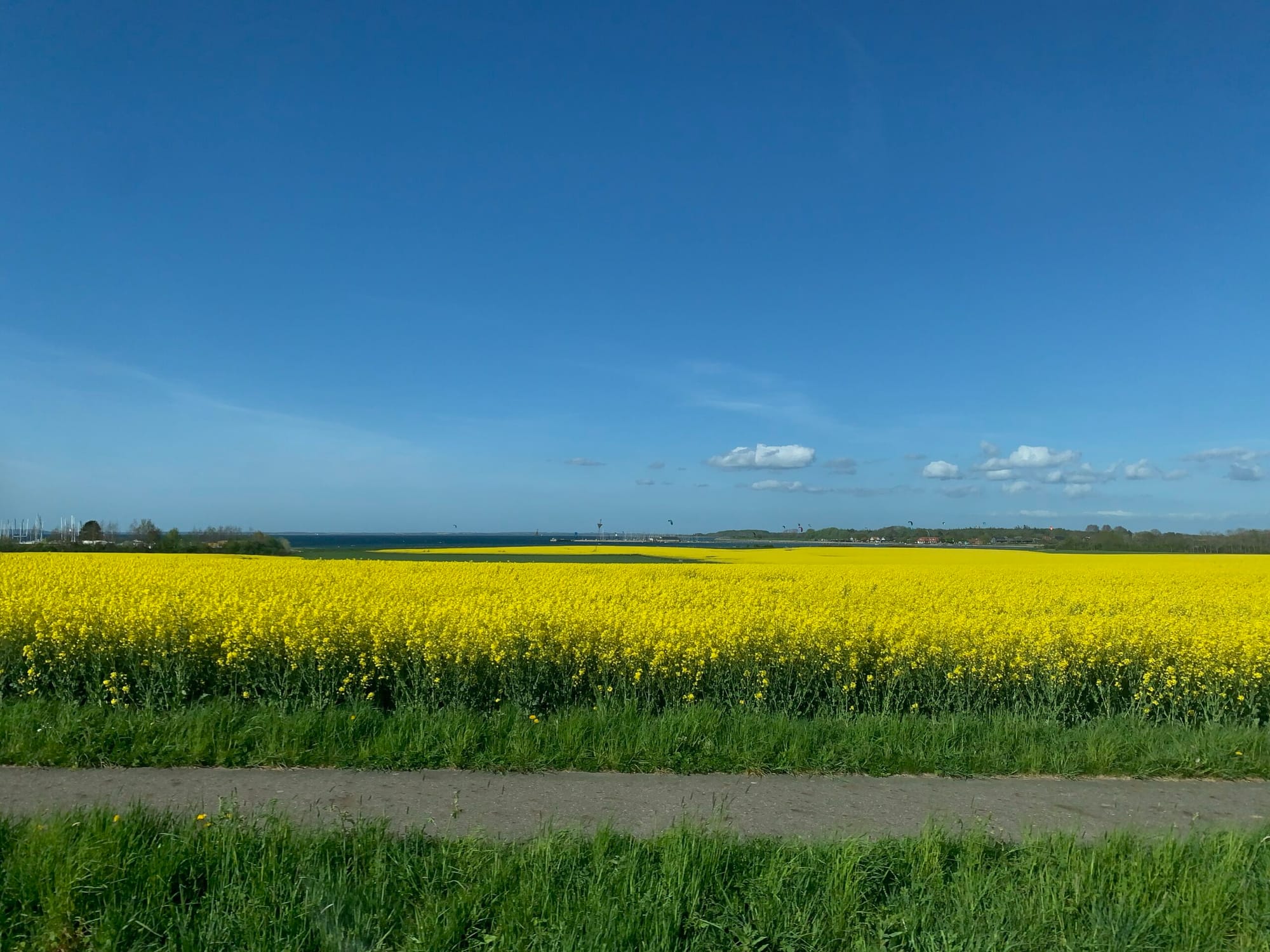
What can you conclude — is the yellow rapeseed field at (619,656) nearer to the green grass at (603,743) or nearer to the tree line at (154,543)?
the green grass at (603,743)

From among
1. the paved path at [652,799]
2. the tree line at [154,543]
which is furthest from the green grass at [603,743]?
the tree line at [154,543]

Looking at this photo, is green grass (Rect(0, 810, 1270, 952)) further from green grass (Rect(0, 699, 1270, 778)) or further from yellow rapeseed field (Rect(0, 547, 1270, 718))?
yellow rapeseed field (Rect(0, 547, 1270, 718))

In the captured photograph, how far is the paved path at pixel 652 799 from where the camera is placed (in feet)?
14.9

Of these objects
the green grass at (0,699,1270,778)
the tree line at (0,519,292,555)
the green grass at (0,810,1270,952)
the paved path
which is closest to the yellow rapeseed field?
the green grass at (0,699,1270,778)

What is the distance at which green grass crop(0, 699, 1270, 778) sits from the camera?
557 cm

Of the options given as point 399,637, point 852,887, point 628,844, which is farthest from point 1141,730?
point 399,637

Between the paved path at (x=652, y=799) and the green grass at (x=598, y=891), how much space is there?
1.37ft

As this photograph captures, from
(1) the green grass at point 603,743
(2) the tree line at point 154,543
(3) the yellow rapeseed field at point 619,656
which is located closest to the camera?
(1) the green grass at point 603,743

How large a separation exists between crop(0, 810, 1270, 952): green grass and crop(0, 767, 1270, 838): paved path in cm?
42

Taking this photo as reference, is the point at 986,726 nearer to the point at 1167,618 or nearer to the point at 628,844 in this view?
the point at 628,844

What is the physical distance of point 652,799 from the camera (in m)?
4.96

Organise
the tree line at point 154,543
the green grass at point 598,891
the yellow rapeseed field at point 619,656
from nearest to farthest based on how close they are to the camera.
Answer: the green grass at point 598,891
the yellow rapeseed field at point 619,656
the tree line at point 154,543

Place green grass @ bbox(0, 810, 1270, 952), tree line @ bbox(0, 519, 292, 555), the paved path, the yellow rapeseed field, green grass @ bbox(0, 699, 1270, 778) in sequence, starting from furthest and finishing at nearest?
tree line @ bbox(0, 519, 292, 555) < the yellow rapeseed field < green grass @ bbox(0, 699, 1270, 778) < the paved path < green grass @ bbox(0, 810, 1270, 952)

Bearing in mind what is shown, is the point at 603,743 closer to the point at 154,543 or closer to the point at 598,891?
the point at 598,891
